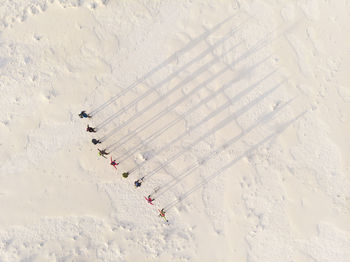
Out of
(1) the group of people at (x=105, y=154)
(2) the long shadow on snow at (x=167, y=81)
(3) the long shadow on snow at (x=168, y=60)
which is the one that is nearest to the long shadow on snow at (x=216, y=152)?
(1) the group of people at (x=105, y=154)

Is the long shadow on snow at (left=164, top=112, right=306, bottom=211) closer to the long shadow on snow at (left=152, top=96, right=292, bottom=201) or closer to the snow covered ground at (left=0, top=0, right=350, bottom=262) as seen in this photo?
the snow covered ground at (left=0, top=0, right=350, bottom=262)

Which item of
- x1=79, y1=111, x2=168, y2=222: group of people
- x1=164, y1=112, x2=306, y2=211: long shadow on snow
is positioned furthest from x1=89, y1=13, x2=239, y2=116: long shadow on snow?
x1=164, y1=112, x2=306, y2=211: long shadow on snow

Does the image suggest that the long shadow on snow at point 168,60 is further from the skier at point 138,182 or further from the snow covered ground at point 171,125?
the skier at point 138,182

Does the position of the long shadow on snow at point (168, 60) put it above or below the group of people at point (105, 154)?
above

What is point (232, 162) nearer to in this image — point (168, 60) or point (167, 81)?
point (167, 81)

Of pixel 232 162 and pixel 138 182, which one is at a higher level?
pixel 138 182

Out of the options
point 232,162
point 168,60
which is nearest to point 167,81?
point 168,60

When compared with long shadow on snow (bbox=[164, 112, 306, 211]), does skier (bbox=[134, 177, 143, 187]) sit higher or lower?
higher

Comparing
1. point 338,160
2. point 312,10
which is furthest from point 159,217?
point 312,10

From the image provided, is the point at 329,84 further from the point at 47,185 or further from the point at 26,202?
the point at 26,202

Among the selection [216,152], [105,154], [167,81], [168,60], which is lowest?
[216,152]
